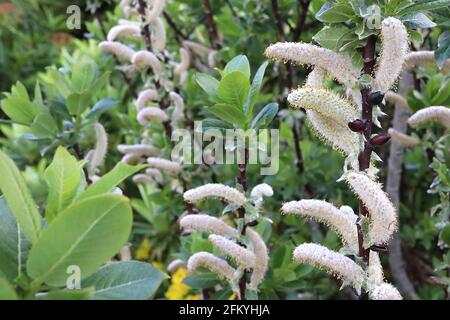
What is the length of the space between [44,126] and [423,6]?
83 centimetres

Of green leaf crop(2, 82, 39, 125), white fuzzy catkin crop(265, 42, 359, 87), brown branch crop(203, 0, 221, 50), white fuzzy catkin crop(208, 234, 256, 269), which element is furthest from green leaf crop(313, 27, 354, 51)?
brown branch crop(203, 0, 221, 50)

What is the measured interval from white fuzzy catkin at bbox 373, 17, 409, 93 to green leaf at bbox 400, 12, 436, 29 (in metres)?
0.08

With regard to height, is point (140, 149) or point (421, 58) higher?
point (421, 58)

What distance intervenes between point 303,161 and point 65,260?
1.11 m

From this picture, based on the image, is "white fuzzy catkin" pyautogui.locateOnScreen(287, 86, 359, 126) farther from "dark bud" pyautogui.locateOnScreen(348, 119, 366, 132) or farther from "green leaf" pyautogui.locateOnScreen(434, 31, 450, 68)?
"green leaf" pyautogui.locateOnScreen(434, 31, 450, 68)

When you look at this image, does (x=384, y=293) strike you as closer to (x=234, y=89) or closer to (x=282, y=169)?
(x=234, y=89)

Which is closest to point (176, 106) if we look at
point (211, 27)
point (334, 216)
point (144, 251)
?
point (211, 27)

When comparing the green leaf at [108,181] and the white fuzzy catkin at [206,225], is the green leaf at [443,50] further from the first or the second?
the green leaf at [108,181]

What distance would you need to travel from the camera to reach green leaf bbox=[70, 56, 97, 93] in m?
1.39

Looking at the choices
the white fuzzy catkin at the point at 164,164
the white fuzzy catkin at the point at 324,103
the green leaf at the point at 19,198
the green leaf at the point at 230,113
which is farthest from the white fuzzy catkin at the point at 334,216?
the white fuzzy catkin at the point at 164,164

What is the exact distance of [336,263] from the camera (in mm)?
769

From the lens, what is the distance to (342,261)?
Answer: 0.77 meters
